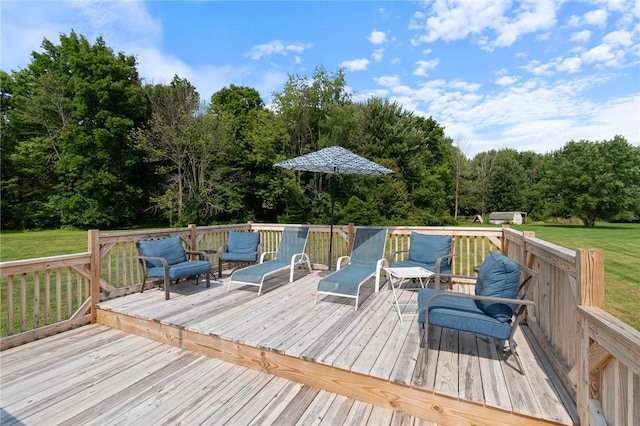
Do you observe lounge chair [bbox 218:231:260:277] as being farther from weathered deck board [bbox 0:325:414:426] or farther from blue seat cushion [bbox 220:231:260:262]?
weathered deck board [bbox 0:325:414:426]

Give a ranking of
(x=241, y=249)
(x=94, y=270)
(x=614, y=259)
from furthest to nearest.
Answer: (x=614, y=259), (x=241, y=249), (x=94, y=270)

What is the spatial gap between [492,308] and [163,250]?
442 centimetres

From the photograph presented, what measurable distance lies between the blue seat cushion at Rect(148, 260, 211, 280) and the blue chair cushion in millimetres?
2970

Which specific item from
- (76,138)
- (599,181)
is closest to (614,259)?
(599,181)

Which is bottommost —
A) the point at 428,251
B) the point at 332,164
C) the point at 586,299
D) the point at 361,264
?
the point at 361,264

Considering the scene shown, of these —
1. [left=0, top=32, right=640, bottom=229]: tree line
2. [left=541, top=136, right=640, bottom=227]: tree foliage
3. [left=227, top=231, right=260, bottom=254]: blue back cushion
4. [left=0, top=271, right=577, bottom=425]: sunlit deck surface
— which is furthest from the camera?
[left=541, top=136, right=640, bottom=227]: tree foliage

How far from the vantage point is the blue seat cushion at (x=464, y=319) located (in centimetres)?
241

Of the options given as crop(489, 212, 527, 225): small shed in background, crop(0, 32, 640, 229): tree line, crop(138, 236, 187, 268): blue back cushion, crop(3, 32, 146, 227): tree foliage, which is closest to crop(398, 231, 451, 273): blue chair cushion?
crop(138, 236, 187, 268): blue back cushion

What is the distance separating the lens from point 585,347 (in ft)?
5.93

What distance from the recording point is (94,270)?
13.4 feet

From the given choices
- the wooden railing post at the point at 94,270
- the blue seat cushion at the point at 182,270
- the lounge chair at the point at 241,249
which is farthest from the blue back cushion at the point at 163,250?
the lounge chair at the point at 241,249

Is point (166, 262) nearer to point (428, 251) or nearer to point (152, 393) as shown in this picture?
point (152, 393)

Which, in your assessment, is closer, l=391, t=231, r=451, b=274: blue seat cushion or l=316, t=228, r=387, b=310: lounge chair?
l=316, t=228, r=387, b=310: lounge chair

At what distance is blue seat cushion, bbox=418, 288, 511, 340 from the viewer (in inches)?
94.9
